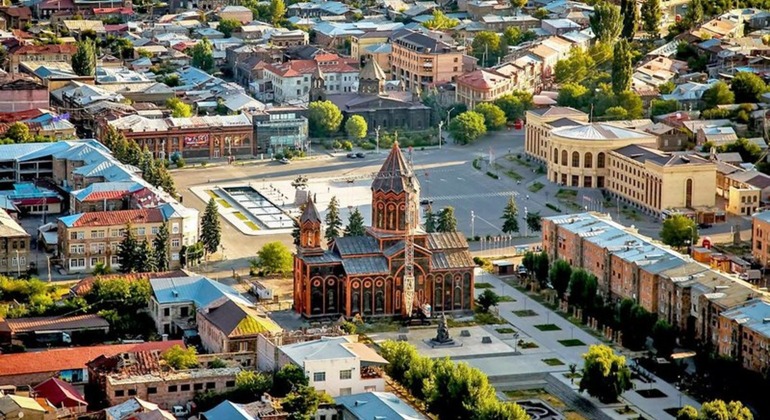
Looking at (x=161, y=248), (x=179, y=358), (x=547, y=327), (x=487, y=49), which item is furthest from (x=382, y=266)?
(x=487, y=49)

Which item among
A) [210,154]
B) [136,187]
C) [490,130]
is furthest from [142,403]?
[490,130]

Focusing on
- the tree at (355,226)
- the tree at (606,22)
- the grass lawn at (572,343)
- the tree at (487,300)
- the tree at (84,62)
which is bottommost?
the grass lawn at (572,343)

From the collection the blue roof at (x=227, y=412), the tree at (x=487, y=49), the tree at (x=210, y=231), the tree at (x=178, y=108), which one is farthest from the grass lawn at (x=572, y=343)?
the tree at (x=487, y=49)

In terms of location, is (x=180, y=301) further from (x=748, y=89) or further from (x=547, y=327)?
(x=748, y=89)

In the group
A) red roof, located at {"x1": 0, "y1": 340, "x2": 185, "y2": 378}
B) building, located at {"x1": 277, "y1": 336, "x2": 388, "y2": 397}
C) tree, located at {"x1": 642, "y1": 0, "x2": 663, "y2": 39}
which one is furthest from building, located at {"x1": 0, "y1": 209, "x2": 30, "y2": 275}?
tree, located at {"x1": 642, "y1": 0, "x2": 663, "y2": 39}

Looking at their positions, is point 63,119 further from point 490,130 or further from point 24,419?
point 24,419

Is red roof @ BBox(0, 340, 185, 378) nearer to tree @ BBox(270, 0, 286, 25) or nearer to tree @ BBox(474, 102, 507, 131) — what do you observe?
Answer: tree @ BBox(474, 102, 507, 131)

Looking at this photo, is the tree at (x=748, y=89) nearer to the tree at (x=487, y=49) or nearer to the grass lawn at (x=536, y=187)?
the grass lawn at (x=536, y=187)
